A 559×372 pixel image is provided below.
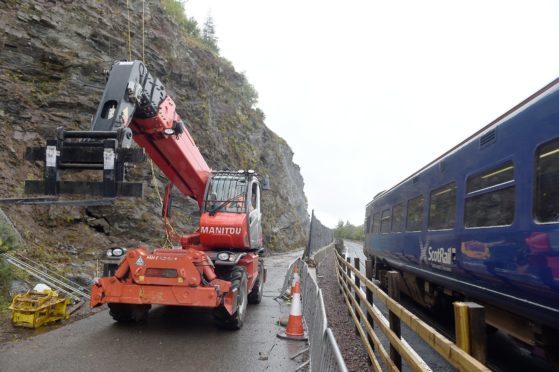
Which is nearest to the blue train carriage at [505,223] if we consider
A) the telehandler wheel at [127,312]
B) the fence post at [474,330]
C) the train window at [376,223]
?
the fence post at [474,330]

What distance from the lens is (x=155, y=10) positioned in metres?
21.9

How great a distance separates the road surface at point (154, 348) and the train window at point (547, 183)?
12.2 ft

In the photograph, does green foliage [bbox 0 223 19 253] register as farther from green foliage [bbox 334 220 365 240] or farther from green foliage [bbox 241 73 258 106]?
green foliage [bbox 334 220 365 240]

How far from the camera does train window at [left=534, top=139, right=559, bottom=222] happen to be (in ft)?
13.7

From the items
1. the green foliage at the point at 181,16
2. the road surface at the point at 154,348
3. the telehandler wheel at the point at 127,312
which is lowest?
the road surface at the point at 154,348

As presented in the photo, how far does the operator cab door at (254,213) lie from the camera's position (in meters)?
9.01

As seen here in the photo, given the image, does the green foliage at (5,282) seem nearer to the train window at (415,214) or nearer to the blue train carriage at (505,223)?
the blue train carriage at (505,223)

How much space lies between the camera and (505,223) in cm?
508

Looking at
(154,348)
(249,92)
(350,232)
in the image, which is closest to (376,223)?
(154,348)

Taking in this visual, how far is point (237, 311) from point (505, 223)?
15.0ft

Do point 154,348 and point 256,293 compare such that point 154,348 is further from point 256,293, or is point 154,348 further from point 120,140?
point 256,293

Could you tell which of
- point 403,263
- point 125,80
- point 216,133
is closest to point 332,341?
point 125,80

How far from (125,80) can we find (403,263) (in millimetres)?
7595

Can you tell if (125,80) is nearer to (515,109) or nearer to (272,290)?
(515,109)
